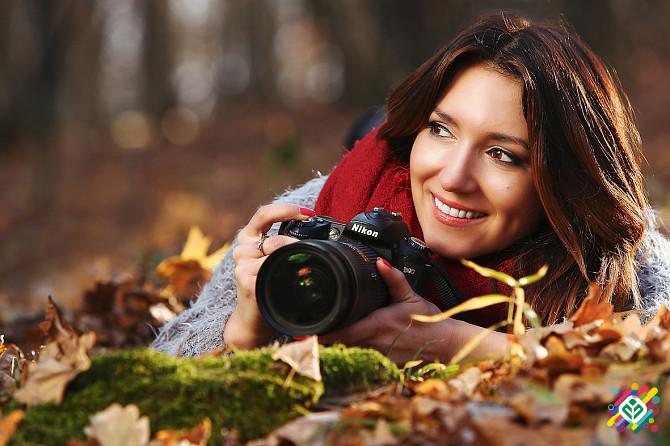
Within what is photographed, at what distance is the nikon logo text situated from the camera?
5.95 feet

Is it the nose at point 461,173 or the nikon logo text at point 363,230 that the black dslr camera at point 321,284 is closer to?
the nikon logo text at point 363,230

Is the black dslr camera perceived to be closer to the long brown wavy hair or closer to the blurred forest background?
the long brown wavy hair

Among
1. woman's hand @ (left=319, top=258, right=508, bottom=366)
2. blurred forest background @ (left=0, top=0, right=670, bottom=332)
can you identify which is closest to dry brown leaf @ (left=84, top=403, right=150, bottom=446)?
woman's hand @ (left=319, top=258, right=508, bottom=366)

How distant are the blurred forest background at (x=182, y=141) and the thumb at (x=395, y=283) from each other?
2.54 metres

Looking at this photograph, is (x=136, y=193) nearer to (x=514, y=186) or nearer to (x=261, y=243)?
(x=261, y=243)

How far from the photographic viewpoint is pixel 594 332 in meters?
1.43

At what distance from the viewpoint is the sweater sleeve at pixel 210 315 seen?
87.5 inches

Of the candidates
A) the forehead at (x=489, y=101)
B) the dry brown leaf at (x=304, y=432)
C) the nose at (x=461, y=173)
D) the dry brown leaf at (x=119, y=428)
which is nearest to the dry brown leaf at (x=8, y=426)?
the dry brown leaf at (x=119, y=428)

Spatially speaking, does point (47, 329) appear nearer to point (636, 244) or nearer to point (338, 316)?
point (338, 316)

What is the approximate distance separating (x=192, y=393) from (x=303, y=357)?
0.23 m

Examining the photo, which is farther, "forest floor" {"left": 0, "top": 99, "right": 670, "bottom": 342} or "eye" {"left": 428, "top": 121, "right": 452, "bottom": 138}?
"forest floor" {"left": 0, "top": 99, "right": 670, "bottom": 342}

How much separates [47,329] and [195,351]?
2.58 ft

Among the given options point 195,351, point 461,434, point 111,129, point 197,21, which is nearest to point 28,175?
point 111,129

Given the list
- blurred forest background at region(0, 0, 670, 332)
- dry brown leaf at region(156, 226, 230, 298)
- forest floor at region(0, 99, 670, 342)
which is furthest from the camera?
blurred forest background at region(0, 0, 670, 332)
